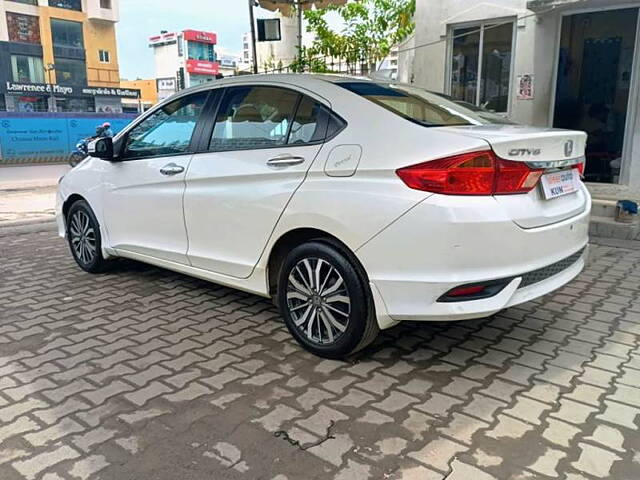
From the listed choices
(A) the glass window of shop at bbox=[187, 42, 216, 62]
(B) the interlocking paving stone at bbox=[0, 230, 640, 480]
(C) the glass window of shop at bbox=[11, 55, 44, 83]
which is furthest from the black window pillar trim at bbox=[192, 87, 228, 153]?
(A) the glass window of shop at bbox=[187, 42, 216, 62]

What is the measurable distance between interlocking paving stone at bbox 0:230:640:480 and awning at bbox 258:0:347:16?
7.19 m

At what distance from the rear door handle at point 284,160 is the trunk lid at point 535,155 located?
0.89 meters

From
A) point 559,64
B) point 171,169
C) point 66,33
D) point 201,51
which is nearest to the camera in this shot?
point 171,169

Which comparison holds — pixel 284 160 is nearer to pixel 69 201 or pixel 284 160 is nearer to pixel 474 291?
pixel 474 291

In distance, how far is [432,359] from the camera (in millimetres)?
3439

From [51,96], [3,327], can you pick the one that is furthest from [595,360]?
[51,96]

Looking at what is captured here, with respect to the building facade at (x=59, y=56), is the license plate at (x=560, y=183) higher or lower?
lower

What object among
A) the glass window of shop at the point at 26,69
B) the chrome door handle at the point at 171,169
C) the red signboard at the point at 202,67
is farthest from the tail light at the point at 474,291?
the red signboard at the point at 202,67

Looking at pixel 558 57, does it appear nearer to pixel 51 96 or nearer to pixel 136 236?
pixel 136 236

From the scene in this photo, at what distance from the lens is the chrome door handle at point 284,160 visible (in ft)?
11.0

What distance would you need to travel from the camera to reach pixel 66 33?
50344 mm

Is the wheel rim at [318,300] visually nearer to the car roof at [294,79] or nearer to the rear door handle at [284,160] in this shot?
the rear door handle at [284,160]

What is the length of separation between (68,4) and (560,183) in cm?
5678

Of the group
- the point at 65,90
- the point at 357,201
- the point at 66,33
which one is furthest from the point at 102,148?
the point at 66,33
